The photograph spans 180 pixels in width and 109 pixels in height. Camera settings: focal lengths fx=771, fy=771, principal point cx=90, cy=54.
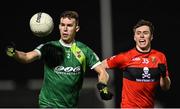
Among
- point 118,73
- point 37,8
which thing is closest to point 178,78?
point 118,73

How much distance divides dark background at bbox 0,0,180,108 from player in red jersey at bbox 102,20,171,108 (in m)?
3.81

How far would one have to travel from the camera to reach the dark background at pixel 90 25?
48.1 ft

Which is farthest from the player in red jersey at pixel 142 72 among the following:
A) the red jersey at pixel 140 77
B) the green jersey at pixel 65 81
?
the green jersey at pixel 65 81

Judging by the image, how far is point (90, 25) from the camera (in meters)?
14.7

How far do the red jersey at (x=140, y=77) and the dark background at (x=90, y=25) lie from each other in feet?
12.5

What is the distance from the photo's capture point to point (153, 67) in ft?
35.1

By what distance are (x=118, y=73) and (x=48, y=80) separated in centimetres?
451

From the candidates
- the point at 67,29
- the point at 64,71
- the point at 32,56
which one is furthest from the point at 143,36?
the point at 32,56

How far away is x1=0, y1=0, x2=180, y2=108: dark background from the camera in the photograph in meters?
14.7

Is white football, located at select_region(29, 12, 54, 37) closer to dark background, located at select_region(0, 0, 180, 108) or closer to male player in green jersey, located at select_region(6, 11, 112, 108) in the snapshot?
male player in green jersey, located at select_region(6, 11, 112, 108)

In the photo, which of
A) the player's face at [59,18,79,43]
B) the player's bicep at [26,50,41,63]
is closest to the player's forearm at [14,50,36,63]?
the player's bicep at [26,50,41,63]

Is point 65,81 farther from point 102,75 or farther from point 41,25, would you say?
point 41,25

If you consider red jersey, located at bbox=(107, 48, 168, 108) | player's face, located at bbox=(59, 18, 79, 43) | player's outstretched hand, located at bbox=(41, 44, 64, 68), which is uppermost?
player's face, located at bbox=(59, 18, 79, 43)

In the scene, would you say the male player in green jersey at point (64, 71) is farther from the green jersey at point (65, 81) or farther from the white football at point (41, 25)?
the white football at point (41, 25)
